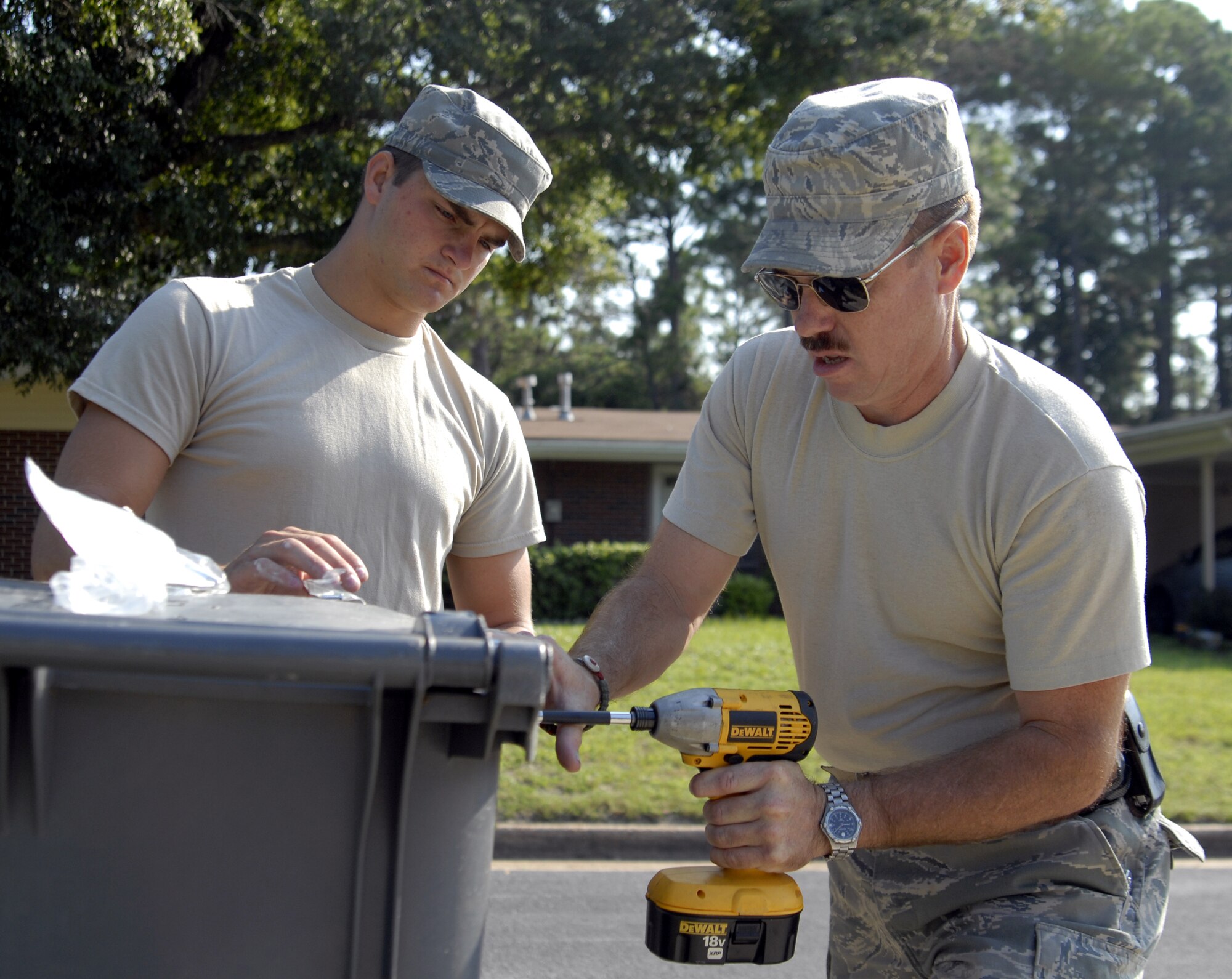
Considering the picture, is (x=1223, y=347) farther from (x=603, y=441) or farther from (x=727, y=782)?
(x=727, y=782)

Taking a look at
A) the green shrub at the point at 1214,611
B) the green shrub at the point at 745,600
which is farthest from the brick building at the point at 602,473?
the green shrub at the point at 1214,611

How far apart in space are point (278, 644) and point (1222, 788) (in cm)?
797

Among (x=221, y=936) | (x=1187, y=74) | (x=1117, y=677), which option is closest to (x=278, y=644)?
(x=221, y=936)

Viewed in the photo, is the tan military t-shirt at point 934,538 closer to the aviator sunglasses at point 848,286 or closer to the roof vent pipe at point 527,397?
the aviator sunglasses at point 848,286

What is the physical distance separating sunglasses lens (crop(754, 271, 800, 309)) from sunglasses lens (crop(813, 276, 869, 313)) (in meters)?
0.06

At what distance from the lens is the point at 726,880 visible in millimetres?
2096

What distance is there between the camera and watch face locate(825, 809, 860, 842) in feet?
6.85

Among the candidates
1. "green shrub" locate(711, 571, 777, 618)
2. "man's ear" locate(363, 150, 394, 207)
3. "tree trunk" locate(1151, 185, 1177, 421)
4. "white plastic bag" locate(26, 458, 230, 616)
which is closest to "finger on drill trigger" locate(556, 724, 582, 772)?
"white plastic bag" locate(26, 458, 230, 616)

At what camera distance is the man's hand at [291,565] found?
202cm

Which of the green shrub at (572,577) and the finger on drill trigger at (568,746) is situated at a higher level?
the finger on drill trigger at (568,746)

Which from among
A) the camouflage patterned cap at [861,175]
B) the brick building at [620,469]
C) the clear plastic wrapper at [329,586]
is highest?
the camouflage patterned cap at [861,175]

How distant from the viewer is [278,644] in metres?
1.36

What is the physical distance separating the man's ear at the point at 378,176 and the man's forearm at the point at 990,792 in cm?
175

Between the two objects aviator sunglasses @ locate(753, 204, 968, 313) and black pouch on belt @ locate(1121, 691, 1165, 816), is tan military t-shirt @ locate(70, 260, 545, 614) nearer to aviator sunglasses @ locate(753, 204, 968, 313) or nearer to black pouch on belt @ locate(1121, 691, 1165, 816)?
aviator sunglasses @ locate(753, 204, 968, 313)
